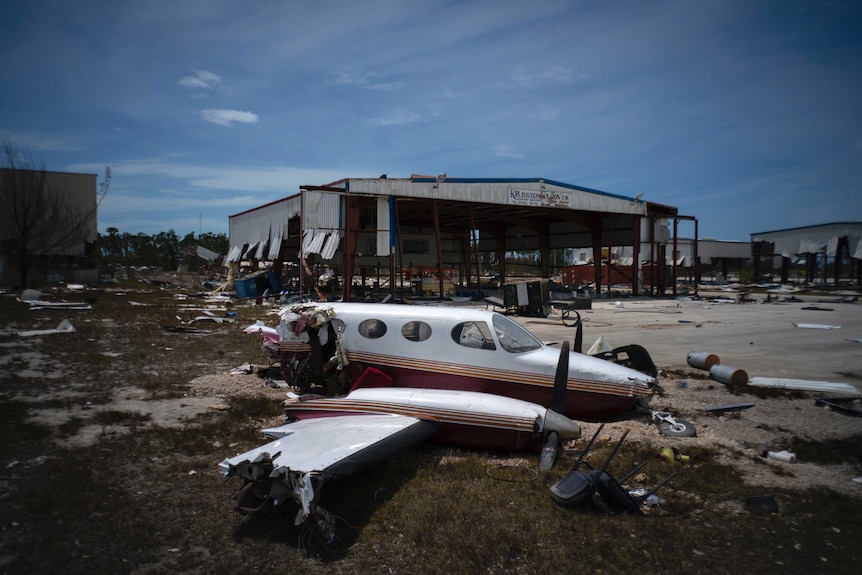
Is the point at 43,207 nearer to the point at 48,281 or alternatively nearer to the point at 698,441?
the point at 48,281

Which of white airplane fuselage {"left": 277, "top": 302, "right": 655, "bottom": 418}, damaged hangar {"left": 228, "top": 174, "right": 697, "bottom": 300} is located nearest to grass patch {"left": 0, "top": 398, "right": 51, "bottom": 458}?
white airplane fuselage {"left": 277, "top": 302, "right": 655, "bottom": 418}

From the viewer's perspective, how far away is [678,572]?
3918mm

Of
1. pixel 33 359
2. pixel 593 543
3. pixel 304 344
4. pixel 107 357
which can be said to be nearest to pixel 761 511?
pixel 593 543

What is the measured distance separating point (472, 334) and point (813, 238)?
192 feet

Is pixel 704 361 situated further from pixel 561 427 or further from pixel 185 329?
pixel 185 329

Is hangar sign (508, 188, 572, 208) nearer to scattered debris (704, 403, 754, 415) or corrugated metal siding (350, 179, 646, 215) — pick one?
corrugated metal siding (350, 179, 646, 215)

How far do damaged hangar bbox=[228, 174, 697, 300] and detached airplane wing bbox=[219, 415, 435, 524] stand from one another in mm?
19054

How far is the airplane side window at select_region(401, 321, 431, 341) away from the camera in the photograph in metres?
7.65

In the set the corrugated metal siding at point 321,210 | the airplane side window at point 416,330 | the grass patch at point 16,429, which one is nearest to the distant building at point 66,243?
the corrugated metal siding at point 321,210

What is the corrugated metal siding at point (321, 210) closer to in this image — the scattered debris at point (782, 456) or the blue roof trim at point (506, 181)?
the blue roof trim at point (506, 181)

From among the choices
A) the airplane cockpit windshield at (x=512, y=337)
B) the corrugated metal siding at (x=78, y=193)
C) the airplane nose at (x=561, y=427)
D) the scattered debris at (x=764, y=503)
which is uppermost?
the corrugated metal siding at (x=78, y=193)

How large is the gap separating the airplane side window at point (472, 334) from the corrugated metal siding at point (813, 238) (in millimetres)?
53946

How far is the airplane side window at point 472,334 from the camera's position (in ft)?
24.4

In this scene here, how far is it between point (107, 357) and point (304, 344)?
6.95m
